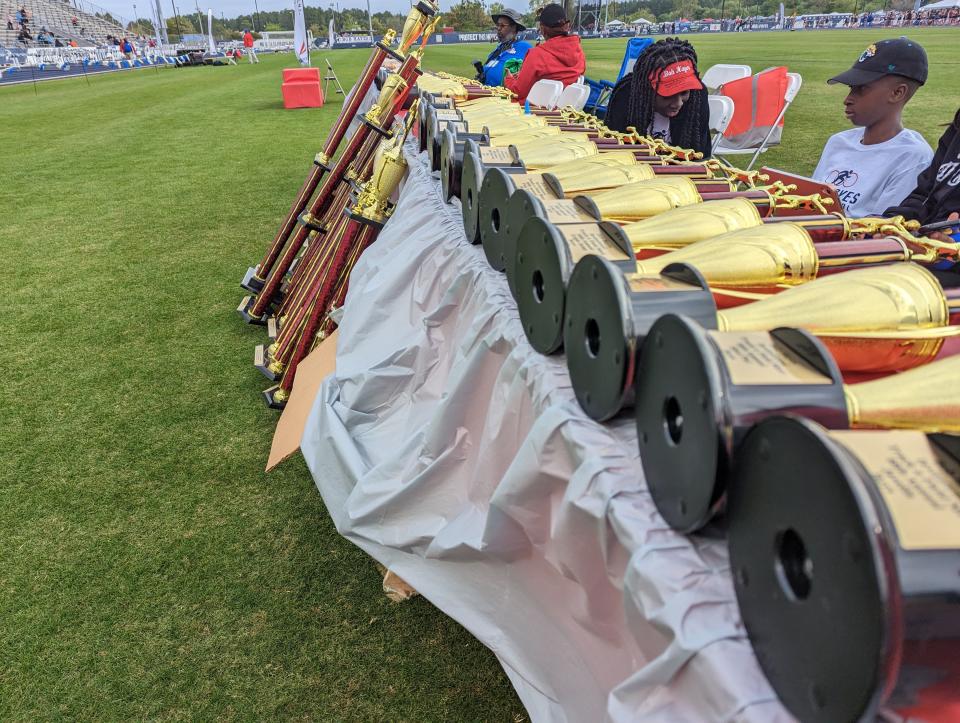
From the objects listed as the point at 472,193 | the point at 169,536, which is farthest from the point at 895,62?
the point at 169,536

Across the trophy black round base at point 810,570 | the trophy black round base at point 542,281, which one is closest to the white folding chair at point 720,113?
the trophy black round base at point 542,281

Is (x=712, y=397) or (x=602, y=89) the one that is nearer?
(x=712, y=397)

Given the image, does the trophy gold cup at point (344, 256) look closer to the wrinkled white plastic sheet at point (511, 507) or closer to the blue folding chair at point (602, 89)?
the wrinkled white plastic sheet at point (511, 507)

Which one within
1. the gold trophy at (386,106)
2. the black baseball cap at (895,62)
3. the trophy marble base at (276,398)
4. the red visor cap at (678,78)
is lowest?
the trophy marble base at (276,398)

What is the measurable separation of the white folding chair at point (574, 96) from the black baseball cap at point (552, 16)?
56 cm

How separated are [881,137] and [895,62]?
0.37 meters

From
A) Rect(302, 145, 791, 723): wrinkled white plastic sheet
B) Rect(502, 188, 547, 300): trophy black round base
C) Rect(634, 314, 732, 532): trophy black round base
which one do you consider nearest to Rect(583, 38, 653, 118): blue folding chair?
Rect(302, 145, 791, 723): wrinkled white plastic sheet

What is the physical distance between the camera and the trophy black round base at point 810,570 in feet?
1.63

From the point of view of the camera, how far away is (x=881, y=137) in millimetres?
2670

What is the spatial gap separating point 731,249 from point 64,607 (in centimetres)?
215

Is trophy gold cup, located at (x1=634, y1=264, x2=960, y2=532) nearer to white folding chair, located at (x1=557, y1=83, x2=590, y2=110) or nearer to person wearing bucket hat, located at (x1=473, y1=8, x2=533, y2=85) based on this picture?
white folding chair, located at (x1=557, y1=83, x2=590, y2=110)

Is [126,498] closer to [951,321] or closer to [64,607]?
[64,607]

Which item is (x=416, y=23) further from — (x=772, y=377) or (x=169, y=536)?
(x=772, y=377)

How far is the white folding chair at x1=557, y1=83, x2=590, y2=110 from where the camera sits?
4.98 m
